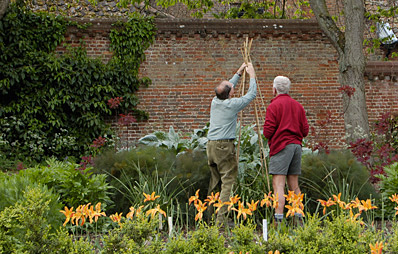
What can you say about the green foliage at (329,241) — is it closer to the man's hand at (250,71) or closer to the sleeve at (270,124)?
the sleeve at (270,124)

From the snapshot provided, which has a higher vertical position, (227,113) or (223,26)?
(223,26)

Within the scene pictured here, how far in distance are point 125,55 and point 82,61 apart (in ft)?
→ 3.32

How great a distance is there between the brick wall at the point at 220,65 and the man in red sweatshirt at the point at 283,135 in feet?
20.9

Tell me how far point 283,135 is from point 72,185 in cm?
233

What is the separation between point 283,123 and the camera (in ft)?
17.5


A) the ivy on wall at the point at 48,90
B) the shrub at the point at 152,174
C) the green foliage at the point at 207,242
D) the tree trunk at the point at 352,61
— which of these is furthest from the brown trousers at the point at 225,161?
the ivy on wall at the point at 48,90

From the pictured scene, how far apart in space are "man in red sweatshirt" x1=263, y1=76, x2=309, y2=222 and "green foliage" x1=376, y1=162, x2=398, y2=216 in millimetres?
1293

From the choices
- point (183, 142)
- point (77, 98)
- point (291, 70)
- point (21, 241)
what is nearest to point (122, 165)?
point (183, 142)

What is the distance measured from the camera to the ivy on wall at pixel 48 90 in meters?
10.9

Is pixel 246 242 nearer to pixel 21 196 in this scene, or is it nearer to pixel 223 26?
pixel 21 196

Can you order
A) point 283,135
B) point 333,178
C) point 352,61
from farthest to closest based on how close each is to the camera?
point 352,61 → point 333,178 → point 283,135

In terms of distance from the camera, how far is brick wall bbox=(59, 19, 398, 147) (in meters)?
11.7

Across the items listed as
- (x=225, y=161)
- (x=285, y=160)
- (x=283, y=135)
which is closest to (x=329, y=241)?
(x=285, y=160)

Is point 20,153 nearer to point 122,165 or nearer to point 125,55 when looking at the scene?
point 125,55
